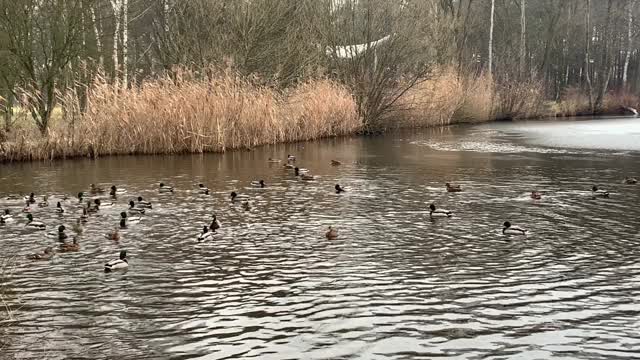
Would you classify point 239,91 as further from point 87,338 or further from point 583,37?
point 583,37

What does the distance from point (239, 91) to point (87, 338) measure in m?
16.2

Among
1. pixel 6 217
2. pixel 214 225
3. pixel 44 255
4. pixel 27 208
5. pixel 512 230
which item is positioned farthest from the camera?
pixel 27 208

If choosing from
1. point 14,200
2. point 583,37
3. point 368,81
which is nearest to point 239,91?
point 368,81

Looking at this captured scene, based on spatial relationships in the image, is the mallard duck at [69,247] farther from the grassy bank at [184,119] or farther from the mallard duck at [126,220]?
the grassy bank at [184,119]

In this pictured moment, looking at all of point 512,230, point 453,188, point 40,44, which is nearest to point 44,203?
point 453,188

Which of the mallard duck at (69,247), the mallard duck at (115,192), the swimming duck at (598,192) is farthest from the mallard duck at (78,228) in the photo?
the swimming duck at (598,192)

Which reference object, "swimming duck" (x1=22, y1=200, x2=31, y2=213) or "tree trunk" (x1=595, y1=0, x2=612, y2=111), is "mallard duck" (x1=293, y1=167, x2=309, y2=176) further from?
"tree trunk" (x1=595, y1=0, x2=612, y2=111)

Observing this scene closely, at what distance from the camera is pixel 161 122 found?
19.5 m

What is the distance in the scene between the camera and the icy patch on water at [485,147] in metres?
20.9

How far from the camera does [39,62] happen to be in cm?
1989

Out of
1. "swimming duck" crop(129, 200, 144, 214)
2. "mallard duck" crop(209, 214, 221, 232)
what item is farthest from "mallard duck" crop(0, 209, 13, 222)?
"mallard duck" crop(209, 214, 221, 232)

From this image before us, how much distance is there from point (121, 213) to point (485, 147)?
14.9 meters

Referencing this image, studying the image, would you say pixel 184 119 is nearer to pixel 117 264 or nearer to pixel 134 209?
pixel 134 209

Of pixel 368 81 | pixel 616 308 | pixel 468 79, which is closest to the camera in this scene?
pixel 616 308
